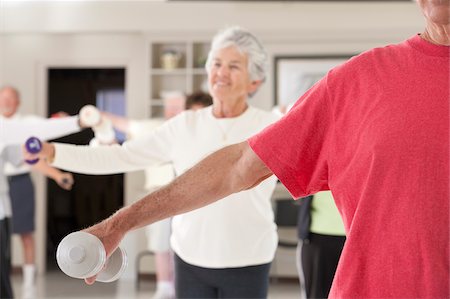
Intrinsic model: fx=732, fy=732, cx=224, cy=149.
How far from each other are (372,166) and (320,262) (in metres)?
2.33

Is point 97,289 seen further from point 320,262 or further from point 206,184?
point 206,184

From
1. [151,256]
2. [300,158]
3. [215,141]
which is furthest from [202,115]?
[151,256]

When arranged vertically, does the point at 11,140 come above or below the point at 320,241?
above

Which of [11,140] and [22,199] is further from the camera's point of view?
[22,199]

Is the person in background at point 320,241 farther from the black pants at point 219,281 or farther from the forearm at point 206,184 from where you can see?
the forearm at point 206,184

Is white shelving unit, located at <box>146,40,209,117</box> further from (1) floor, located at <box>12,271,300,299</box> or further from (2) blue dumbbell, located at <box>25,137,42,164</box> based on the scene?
(2) blue dumbbell, located at <box>25,137,42,164</box>

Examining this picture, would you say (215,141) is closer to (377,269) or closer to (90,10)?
(377,269)

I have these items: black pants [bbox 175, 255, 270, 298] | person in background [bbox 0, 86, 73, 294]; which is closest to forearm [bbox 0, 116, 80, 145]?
black pants [bbox 175, 255, 270, 298]

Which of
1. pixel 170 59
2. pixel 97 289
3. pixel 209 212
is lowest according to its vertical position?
pixel 97 289

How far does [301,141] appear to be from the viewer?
124 cm

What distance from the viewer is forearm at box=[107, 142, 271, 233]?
1225 millimetres

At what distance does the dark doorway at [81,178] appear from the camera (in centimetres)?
801

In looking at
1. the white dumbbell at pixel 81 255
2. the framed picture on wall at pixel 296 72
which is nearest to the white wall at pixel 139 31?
the framed picture on wall at pixel 296 72

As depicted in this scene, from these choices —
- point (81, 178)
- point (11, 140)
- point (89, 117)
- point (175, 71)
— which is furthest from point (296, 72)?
point (89, 117)
